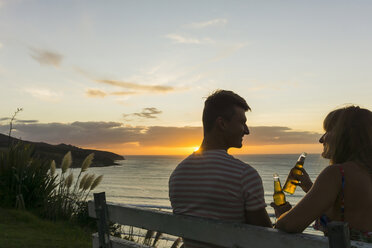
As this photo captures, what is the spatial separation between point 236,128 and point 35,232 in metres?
6.69

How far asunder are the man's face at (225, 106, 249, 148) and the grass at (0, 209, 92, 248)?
5.50 metres

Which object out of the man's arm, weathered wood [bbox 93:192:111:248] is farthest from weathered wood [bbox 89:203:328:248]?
the man's arm

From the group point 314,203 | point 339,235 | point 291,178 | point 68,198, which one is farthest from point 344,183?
point 68,198

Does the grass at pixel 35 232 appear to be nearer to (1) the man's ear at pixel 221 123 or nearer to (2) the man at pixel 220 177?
(2) the man at pixel 220 177

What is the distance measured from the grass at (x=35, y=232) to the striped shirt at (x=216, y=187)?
5234 mm

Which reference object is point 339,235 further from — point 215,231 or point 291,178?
point 291,178

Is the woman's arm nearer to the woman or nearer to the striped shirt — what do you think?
the woman

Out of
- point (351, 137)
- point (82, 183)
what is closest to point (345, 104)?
point (351, 137)

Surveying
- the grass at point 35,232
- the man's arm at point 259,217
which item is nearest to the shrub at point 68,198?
the grass at point 35,232

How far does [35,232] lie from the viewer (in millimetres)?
7836

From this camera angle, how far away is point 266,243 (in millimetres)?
1853

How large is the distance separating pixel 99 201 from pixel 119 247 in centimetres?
39

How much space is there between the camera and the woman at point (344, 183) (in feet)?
6.56

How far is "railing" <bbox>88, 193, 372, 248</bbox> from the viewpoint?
161cm
